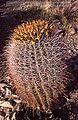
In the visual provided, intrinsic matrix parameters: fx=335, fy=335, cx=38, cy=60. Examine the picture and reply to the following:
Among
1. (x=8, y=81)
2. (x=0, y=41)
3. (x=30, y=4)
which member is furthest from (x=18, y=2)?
(x=8, y=81)

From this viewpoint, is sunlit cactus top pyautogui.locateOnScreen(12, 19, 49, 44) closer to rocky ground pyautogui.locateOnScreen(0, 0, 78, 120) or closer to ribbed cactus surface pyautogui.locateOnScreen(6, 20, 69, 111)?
ribbed cactus surface pyautogui.locateOnScreen(6, 20, 69, 111)

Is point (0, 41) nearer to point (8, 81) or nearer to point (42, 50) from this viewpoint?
point (8, 81)

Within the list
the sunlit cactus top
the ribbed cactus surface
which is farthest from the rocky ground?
the sunlit cactus top

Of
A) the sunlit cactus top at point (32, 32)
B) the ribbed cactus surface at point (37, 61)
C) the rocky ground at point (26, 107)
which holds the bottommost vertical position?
the rocky ground at point (26, 107)

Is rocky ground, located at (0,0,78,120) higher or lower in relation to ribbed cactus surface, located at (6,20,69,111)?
lower

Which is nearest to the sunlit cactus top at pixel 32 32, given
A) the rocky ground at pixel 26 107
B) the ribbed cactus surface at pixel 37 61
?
the ribbed cactus surface at pixel 37 61

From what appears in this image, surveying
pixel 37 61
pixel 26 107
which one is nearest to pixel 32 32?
pixel 37 61

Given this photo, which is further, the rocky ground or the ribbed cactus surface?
the rocky ground

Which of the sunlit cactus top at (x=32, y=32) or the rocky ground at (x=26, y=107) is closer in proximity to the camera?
the sunlit cactus top at (x=32, y=32)

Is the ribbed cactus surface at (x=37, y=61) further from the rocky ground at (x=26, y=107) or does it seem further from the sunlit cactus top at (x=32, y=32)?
the rocky ground at (x=26, y=107)
